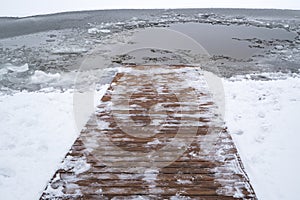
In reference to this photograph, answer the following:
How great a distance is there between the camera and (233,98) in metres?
6.26

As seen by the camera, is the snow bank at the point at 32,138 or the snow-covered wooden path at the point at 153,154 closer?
the snow-covered wooden path at the point at 153,154

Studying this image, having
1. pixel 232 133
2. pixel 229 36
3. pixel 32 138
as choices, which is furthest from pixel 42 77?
pixel 229 36

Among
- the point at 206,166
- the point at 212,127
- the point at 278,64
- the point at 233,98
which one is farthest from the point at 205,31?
the point at 206,166

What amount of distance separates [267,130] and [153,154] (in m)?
2.58

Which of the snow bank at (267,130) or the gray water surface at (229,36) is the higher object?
the gray water surface at (229,36)

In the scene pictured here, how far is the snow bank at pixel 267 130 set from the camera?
376cm

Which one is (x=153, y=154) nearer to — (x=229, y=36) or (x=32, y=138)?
(x=32, y=138)

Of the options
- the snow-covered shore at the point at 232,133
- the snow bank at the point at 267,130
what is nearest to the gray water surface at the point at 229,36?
the snow bank at the point at 267,130

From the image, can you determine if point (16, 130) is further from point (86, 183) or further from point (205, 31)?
point (205, 31)

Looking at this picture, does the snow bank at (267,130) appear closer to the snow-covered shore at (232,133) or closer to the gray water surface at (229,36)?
the snow-covered shore at (232,133)

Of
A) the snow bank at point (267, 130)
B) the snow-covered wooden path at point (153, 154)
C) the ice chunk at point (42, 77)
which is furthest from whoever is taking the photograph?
the ice chunk at point (42, 77)

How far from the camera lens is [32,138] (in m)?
4.76

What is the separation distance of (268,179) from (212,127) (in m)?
0.96

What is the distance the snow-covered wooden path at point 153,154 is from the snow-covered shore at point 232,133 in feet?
2.51
